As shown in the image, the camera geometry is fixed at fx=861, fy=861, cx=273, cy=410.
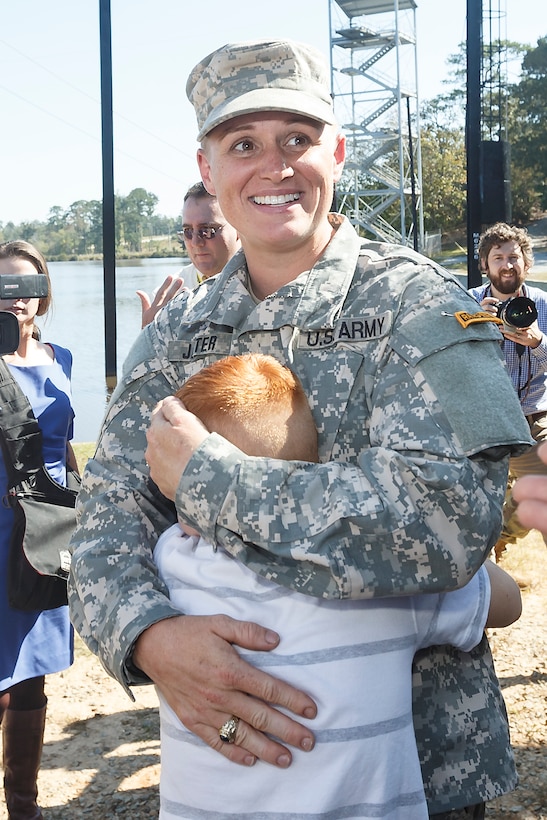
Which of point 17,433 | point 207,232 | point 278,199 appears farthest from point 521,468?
point 278,199

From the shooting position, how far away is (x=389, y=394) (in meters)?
1.37

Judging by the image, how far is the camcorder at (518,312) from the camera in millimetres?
4688

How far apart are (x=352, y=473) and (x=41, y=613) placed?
216cm

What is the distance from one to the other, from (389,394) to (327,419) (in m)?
0.13

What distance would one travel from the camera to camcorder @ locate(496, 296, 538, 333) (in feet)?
15.4

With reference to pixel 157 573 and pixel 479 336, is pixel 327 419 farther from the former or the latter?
pixel 157 573

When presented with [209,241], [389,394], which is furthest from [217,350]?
[209,241]

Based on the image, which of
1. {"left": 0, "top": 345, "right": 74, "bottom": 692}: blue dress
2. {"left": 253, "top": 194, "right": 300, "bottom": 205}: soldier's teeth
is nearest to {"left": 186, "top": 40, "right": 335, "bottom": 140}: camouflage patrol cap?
{"left": 253, "top": 194, "right": 300, "bottom": 205}: soldier's teeth

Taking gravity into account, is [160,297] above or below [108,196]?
below

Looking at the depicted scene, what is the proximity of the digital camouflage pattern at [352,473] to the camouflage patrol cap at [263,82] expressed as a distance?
0.25 metres

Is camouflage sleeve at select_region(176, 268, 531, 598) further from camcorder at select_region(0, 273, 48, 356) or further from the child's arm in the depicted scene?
camcorder at select_region(0, 273, 48, 356)

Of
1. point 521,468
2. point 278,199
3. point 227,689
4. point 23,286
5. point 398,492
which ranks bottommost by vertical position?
point 521,468

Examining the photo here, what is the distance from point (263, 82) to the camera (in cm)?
158

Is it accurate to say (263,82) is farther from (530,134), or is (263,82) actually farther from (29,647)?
(530,134)
